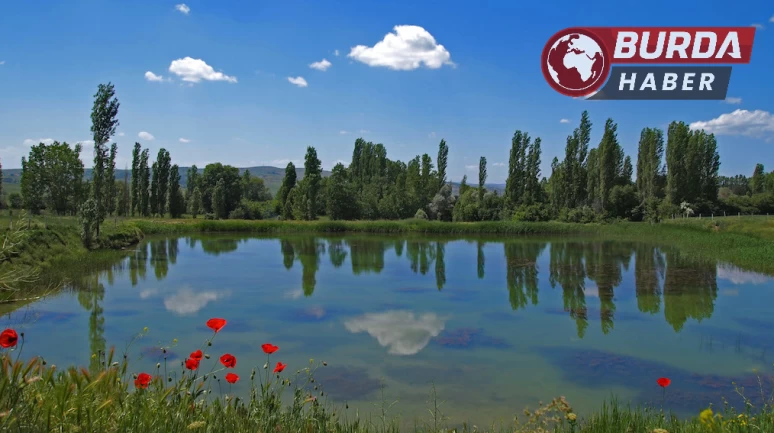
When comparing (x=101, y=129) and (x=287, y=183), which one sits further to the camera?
(x=287, y=183)

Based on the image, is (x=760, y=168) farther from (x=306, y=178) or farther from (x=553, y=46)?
(x=553, y=46)

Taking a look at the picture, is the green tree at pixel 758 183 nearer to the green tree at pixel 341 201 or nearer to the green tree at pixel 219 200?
the green tree at pixel 341 201

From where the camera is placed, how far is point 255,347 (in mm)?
8828

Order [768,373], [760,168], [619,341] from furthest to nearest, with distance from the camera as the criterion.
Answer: [760,168], [619,341], [768,373]

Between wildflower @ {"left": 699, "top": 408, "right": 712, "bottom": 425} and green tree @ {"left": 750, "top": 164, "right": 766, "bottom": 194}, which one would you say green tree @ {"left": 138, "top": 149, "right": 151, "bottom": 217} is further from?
green tree @ {"left": 750, "top": 164, "right": 766, "bottom": 194}

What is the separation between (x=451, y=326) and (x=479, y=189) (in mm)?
42235

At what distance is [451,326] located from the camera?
424 inches

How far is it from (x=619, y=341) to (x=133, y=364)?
8196mm

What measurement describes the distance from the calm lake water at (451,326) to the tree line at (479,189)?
24307 millimetres

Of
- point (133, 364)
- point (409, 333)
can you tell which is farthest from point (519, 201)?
point (133, 364)

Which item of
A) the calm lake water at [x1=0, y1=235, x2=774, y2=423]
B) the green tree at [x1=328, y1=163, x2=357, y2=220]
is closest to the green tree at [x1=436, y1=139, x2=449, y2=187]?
the green tree at [x1=328, y1=163, x2=357, y2=220]

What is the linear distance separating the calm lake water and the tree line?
24.3m

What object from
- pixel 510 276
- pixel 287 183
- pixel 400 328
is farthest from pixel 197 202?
pixel 400 328

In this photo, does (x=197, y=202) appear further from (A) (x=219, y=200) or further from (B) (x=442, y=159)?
(B) (x=442, y=159)
